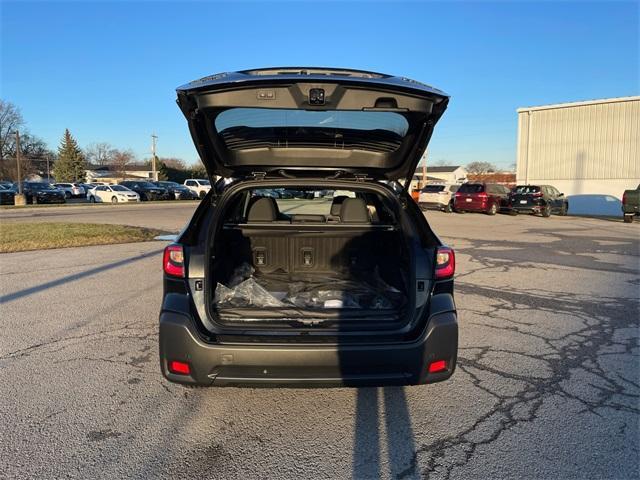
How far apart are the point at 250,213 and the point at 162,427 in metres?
2.20

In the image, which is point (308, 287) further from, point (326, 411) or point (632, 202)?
point (632, 202)

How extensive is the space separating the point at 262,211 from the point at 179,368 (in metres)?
2.02

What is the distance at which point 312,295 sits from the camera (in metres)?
3.99

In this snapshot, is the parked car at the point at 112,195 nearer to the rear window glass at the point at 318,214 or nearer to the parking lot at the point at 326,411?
the parking lot at the point at 326,411

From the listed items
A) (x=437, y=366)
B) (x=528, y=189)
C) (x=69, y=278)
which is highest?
(x=528, y=189)

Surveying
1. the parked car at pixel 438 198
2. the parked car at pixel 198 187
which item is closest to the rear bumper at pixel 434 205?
the parked car at pixel 438 198

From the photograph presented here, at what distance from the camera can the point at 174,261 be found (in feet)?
10.1

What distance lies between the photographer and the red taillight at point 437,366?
292cm

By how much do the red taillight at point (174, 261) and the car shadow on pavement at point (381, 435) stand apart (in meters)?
1.53

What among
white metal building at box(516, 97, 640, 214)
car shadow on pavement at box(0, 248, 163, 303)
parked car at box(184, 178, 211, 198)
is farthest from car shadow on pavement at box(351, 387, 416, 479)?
parked car at box(184, 178, 211, 198)

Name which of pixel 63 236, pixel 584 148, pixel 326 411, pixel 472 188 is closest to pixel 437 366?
pixel 326 411

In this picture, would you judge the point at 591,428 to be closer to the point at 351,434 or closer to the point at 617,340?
the point at 351,434

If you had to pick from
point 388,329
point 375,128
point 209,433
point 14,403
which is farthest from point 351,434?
point 14,403

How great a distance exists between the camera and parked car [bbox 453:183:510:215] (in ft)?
78.3
